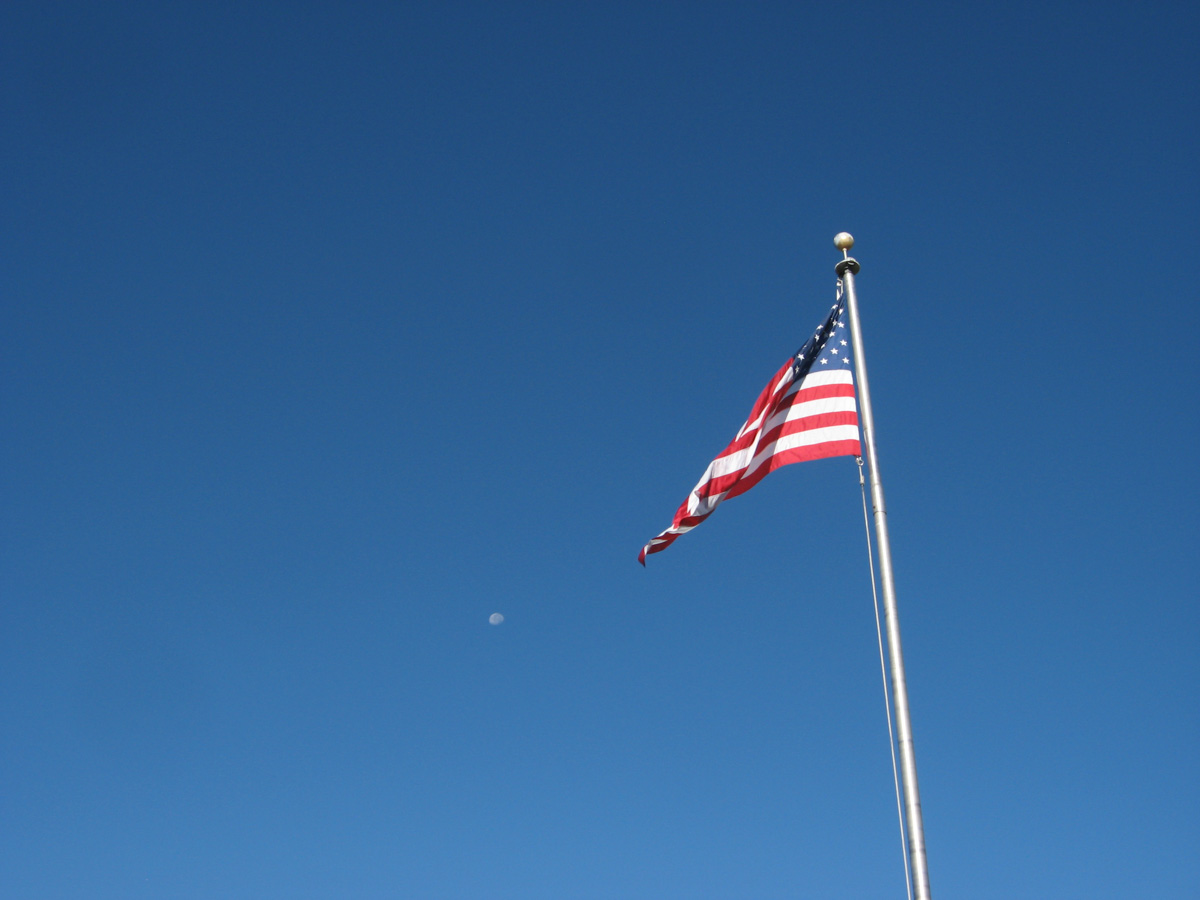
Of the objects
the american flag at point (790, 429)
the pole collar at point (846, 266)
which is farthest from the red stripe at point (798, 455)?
the pole collar at point (846, 266)

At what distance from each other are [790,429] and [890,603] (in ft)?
12.8

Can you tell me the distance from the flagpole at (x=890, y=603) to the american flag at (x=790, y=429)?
0.71 m

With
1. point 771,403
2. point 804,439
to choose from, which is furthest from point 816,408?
point 771,403

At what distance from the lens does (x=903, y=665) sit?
564 inches

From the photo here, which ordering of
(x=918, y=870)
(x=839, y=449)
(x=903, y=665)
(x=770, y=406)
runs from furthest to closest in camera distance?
(x=770, y=406)
(x=839, y=449)
(x=903, y=665)
(x=918, y=870)

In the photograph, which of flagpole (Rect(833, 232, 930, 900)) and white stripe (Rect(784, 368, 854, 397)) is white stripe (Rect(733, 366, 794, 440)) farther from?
flagpole (Rect(833, 232, 930, 900))

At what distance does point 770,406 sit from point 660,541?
3.04 meters

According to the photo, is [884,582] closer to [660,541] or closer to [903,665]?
[903,665]

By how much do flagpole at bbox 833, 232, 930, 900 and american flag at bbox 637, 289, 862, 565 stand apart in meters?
0.71

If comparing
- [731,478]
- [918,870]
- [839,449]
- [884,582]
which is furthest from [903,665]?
[731,478]

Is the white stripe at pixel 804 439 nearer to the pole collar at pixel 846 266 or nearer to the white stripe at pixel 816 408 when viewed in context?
the white stripe at pixel 816 408

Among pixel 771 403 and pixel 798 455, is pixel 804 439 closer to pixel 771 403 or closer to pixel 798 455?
pixel 798 455

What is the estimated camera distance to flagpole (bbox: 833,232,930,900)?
13.4 m

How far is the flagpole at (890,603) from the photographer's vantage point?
13438mm
